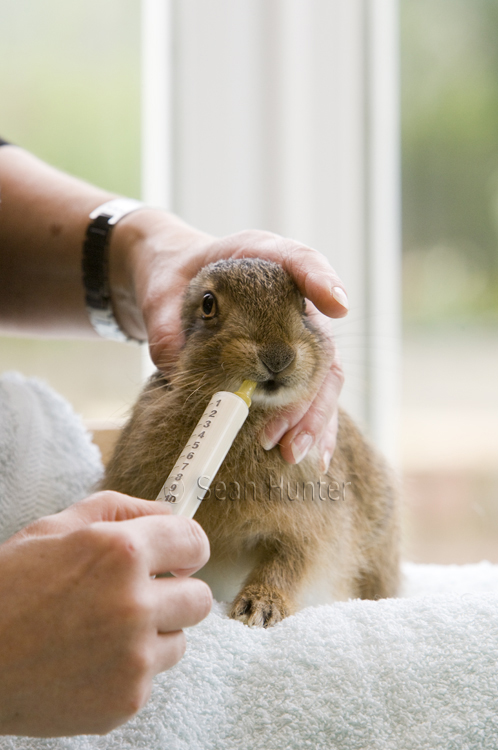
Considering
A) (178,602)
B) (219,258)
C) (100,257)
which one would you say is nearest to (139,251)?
(100,257)

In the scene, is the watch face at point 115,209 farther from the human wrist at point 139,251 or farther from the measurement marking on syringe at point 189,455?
the measurement marking on syringe at point 189,455

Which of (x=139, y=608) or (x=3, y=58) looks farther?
(x=3, y=58)

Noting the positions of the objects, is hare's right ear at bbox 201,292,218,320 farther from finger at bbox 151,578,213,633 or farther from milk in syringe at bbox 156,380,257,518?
finger at bbox 151,578,213,633

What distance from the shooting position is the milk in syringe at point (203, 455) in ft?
2.94

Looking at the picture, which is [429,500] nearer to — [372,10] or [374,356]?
[374,356]

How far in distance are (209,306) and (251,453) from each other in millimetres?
274

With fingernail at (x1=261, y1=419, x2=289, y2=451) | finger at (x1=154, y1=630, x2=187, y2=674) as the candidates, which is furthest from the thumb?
fingernail at (x1=261, y1=419, x2=289, y2=451)

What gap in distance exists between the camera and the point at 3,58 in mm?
2260

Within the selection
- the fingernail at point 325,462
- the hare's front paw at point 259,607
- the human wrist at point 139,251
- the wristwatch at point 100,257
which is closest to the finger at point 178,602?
the hare's front paw at point 259,607

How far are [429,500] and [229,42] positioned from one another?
5.06 feet

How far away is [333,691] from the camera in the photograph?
0.83 metres

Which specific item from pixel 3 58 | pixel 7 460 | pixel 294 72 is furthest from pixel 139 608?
pixel 3 58

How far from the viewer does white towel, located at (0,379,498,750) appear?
0.81 metres

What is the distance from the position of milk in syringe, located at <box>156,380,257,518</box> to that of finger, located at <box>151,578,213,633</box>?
0.50 ft
